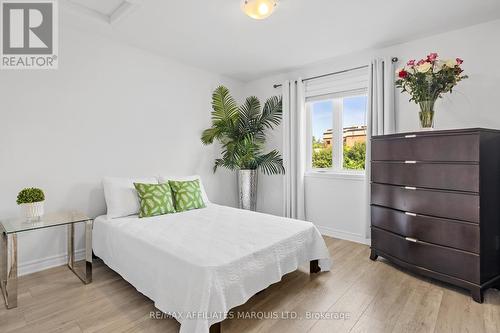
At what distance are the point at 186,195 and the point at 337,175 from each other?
2051 millimetres

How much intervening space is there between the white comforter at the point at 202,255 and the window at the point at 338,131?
157 cm

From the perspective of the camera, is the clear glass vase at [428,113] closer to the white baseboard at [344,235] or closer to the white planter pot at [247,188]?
the white baseboard at [344,235]

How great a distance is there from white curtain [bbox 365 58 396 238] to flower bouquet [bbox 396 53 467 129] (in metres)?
0.50

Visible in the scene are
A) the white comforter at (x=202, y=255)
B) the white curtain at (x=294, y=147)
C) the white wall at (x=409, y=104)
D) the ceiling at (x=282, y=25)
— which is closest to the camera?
the white comforter at (x=202, y=255)

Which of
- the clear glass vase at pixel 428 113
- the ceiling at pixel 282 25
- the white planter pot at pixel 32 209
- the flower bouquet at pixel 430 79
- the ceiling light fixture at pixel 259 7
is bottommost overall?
the white planter pot at pixel 32 209

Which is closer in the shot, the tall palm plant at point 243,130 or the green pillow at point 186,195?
the green pillow at point 186,195

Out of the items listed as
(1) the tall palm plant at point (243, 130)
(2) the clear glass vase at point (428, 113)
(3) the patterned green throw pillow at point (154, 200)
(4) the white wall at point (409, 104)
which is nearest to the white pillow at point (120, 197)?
(3) the patterned green throw pillow at point (154, 200)

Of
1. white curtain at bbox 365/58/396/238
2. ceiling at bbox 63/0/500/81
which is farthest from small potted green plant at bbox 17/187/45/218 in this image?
white curtain at bbox 365/58/396/238

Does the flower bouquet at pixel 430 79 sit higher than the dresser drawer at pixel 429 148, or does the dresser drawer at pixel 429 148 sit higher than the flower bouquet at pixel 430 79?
the flower bouquet at pixel 430 79

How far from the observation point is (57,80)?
270cm

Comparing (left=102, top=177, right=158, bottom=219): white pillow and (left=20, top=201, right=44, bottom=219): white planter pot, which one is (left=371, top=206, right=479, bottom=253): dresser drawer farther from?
(left=20, top=201, right=44, bottom=219): white planter pot

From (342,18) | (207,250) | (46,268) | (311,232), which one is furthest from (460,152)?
(46,268)

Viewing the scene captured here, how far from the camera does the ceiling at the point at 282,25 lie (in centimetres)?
233

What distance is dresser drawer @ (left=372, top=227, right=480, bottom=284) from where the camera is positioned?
210 centimetres
